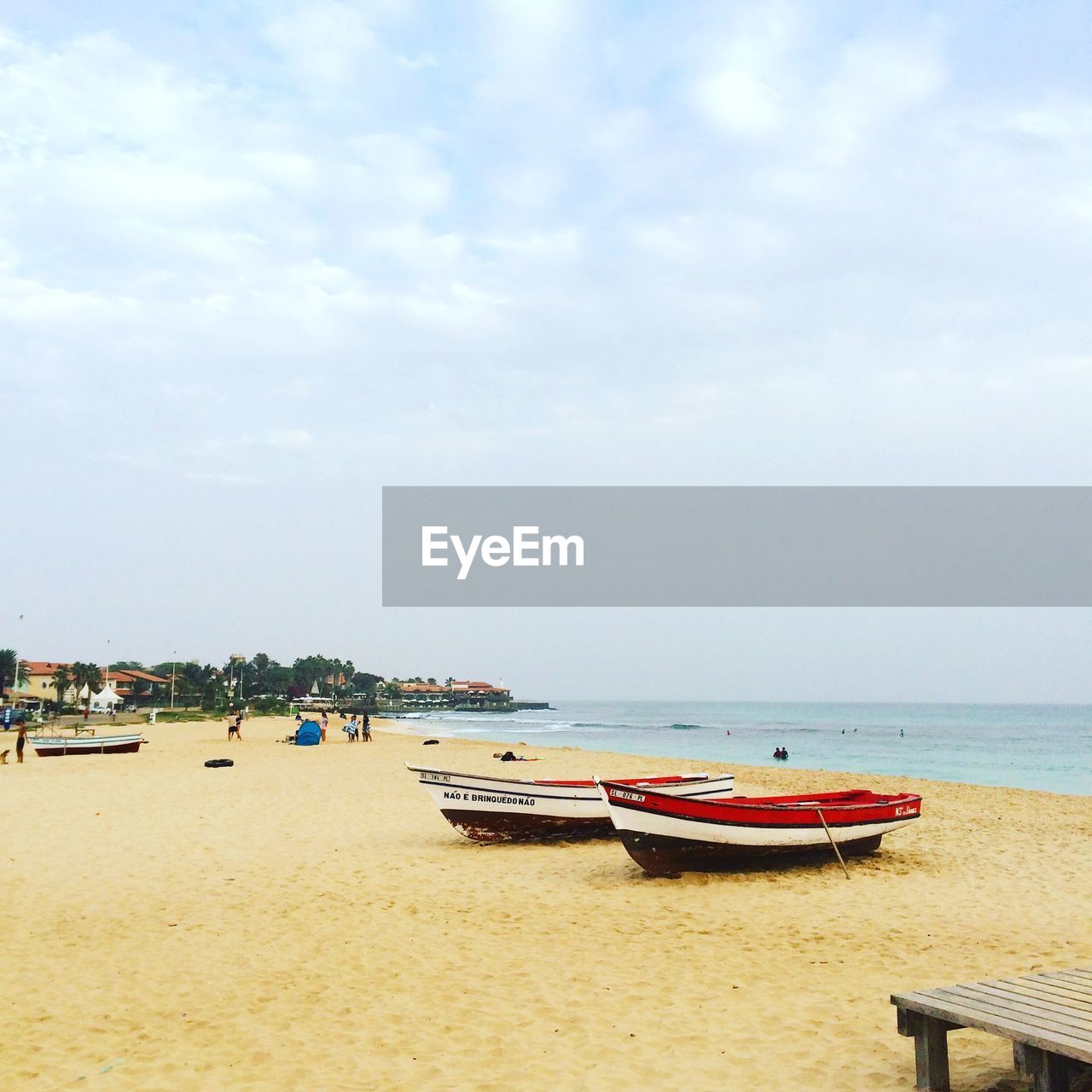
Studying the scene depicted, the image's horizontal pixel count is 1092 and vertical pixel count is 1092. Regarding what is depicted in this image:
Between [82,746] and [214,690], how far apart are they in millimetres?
94208

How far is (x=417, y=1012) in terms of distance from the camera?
7.04 metres

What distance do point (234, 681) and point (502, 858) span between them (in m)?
137

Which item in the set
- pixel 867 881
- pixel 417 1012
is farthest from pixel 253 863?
pixel 867 881

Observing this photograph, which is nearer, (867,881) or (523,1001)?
(523,1001)

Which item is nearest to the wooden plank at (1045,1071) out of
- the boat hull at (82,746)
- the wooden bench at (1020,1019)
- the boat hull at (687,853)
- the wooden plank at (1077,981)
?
the wooden bench at (1020,1019)

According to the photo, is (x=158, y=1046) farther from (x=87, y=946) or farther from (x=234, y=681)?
(x=234, y=681)

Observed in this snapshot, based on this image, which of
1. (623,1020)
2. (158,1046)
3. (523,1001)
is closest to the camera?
(158,1046)

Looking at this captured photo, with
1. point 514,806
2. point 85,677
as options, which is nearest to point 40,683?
point 85,677

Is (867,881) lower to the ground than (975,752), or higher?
higher

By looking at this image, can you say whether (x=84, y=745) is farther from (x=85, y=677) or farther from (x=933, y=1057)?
(x=85, y=677)

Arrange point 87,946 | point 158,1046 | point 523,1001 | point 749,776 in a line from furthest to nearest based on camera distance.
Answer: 1. point 749,776
2. point 87,946
3. point 523,1001
4. point 158,1046

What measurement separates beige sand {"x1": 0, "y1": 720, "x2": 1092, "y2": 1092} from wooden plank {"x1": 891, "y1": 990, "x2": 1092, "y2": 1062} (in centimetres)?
91

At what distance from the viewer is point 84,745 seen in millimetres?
33844

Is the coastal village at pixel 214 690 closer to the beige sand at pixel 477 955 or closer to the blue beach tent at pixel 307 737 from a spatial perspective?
the blue beach tent at pixel 307 737
